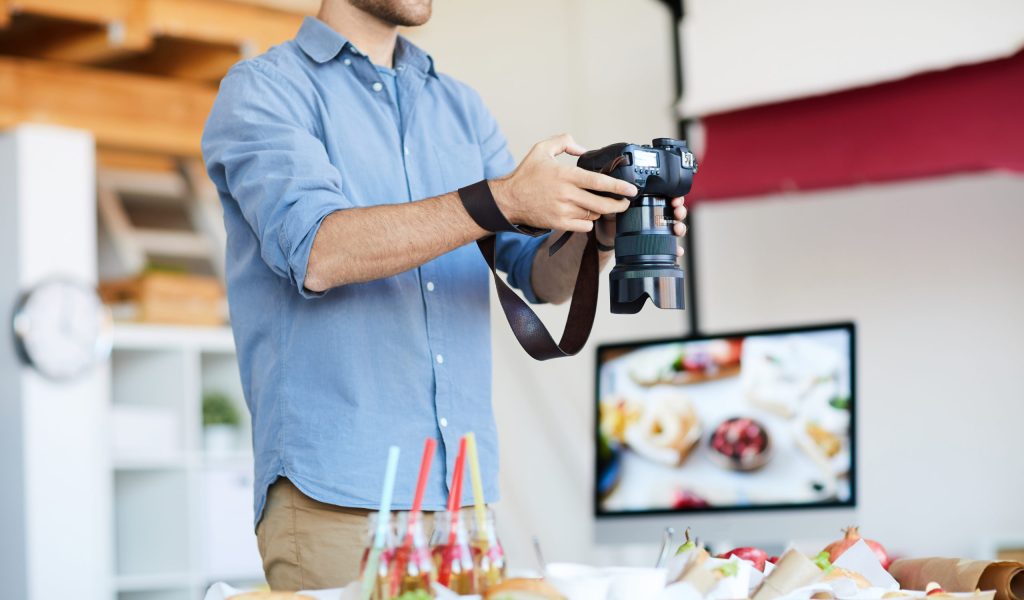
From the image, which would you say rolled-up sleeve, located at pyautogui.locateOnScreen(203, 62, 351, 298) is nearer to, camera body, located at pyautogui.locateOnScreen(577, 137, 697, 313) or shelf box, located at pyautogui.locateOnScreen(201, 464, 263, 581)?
camera body, located at pyautogui.locateOnScreen(577, 137, 697, 313)

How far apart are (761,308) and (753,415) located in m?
0.91

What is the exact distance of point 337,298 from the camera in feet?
5.33

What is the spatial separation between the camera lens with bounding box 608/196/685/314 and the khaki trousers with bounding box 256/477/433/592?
0.41 metres

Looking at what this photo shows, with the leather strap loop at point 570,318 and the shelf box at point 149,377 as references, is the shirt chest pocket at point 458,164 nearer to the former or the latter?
the leather strap loop at point 570,318

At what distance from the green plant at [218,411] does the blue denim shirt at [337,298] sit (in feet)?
9.10

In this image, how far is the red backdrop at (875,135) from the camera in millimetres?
2742

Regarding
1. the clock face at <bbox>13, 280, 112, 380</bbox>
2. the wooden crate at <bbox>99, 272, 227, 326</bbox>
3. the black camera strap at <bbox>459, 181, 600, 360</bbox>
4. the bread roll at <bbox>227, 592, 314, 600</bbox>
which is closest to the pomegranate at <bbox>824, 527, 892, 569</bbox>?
the black camera strap at <bbox>459, 181, 600, 360</bbox>

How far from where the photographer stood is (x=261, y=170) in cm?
156

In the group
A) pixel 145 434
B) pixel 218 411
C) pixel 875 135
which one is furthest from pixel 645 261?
pixel 218 411

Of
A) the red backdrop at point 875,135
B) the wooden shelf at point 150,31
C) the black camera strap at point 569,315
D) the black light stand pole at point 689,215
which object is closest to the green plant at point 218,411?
the wooden shelf at point 150,31

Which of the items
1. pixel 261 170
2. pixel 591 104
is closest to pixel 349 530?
pixel 261 170

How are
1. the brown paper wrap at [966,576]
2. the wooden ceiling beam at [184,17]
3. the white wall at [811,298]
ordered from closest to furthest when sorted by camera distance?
the brown paper wrap at [966,576] → the white wall at [811,298] → the wooden ceiling beam at [184,17]

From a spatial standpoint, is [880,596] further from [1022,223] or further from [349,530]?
[1022,223]

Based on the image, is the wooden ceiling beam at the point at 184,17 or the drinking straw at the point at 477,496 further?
the wooden ceiling beam at the point at 184,17
